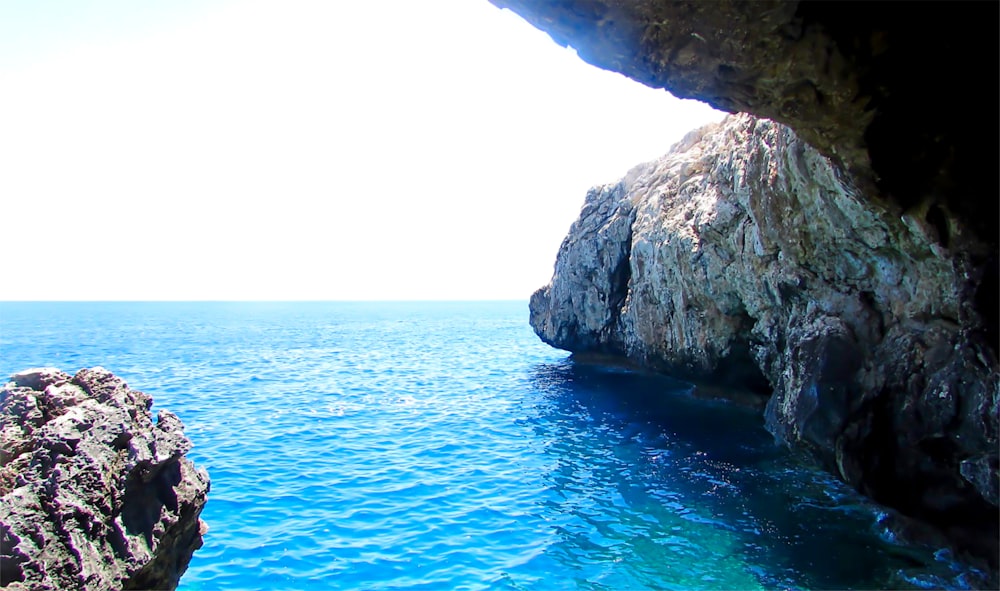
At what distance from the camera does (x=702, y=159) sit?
97.6 feet

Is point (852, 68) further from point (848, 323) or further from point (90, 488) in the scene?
point (90, 488)

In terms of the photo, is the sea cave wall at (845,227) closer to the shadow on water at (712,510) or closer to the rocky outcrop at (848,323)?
the rocky outcrop at (848,323)

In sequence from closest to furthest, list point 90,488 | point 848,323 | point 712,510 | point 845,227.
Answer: point 90,488, point 845,227, point 712,510, point 848,323

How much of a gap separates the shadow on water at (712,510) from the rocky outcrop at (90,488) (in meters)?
9.41

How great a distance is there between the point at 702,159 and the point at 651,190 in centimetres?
577

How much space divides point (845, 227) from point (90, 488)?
1760cm

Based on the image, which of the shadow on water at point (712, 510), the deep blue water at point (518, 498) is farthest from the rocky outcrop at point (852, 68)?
the deep blue water at point (518, 498)

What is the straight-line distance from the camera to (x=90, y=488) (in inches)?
273

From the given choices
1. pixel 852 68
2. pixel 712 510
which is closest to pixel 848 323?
pixel 712 510

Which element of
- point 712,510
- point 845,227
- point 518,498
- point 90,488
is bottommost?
point 518,498

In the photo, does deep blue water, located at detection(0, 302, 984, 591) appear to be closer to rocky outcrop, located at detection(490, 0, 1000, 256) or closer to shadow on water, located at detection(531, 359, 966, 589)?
shadow on water, located at detection(531, 359, 966, 589)

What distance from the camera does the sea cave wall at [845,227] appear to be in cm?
751

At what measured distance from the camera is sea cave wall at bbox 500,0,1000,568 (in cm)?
751

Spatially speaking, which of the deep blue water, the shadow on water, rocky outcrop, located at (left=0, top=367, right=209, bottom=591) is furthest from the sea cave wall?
rocky outcrop, located at (left=0, top=367, right=209, bottom=591)
